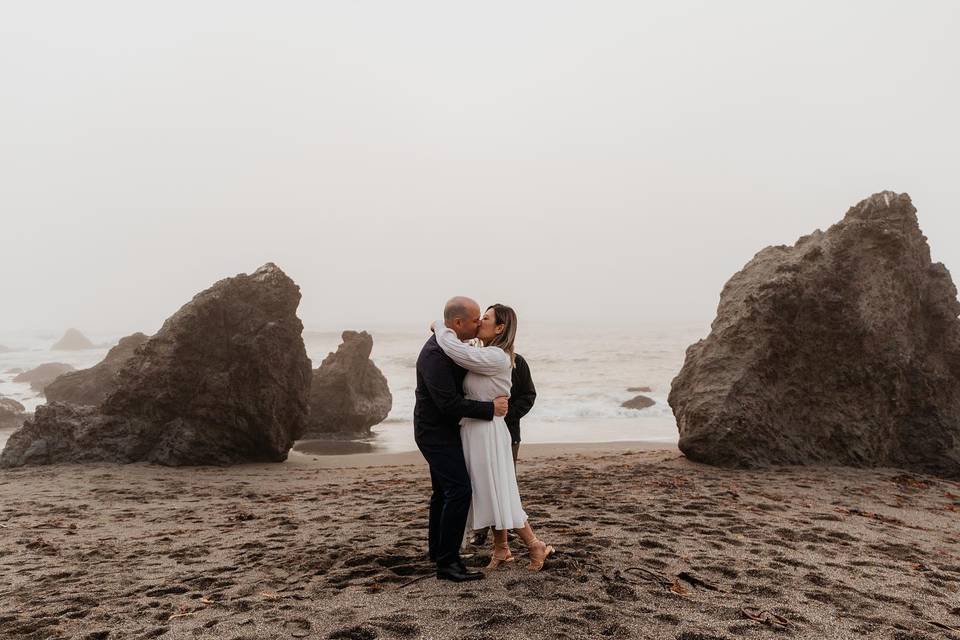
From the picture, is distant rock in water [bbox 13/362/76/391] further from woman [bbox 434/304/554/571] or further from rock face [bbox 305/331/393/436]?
woman [bbox 434/304/554/571]

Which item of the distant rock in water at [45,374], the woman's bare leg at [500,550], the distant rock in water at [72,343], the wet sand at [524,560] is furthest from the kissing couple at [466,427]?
the distant rock in water at [72,343]

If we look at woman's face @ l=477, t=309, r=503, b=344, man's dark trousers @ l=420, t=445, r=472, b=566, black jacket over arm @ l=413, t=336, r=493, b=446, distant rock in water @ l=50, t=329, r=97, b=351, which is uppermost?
distant rock in water @ l=50, t=329, r=97, b=351

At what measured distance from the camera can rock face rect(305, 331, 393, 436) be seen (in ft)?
50.1

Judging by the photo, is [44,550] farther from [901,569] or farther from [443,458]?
[901,569]

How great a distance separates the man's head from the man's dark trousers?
815mm

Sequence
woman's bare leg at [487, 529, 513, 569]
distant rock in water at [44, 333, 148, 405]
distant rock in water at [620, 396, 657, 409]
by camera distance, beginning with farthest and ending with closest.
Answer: distant rock in water at [620, 396, 657, 409], distant rock in water at [44, 333, 148, 405], woman's bare leg at [487, 529, 513, 569]

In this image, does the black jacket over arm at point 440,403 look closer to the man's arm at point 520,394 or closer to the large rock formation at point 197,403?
the man's arm at point 520,394

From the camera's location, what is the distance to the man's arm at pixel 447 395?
4172mm

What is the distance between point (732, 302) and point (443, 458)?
7.04 m

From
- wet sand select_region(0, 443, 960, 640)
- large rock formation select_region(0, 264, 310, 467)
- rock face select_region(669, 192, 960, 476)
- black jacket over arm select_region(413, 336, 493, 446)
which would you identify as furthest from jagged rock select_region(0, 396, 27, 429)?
rock face select_region(669, 192, 960, 476)

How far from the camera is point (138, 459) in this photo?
10.2m

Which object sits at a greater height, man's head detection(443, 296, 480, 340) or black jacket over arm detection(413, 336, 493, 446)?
man's head detection(443, 296, 480, 340)

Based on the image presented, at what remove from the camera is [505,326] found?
14.6 ft

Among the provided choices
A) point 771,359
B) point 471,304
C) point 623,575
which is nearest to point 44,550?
point 471,304
